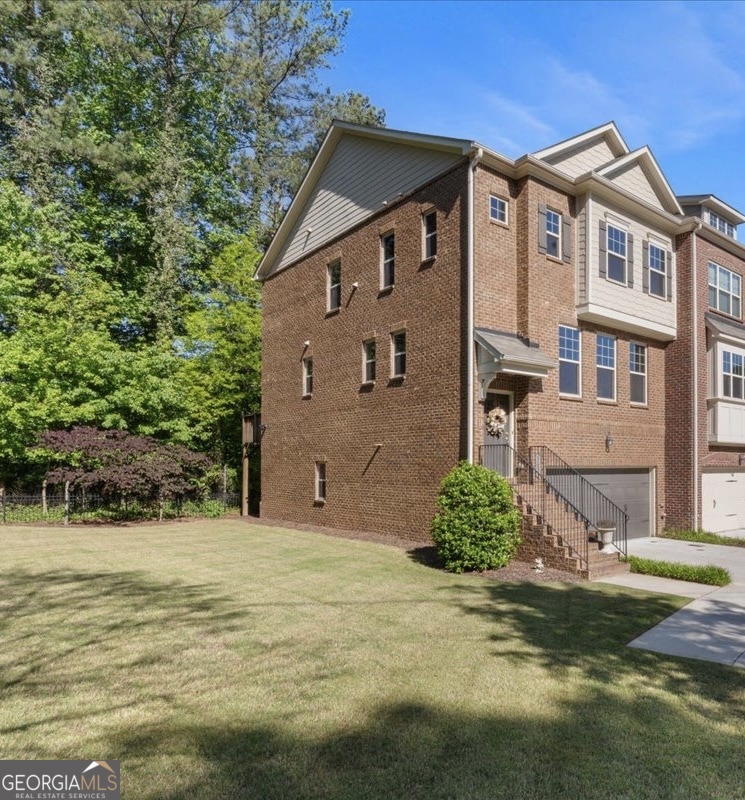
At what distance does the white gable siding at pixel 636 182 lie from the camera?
14.8 m

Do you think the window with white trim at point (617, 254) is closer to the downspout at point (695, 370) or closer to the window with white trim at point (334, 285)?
the downspout at point (695, 370)

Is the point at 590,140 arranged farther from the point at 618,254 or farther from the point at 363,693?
the point at 363,693

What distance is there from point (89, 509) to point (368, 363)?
1109 centimetres

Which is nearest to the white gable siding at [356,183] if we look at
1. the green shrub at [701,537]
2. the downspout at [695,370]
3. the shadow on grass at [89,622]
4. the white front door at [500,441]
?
the white front door at [500,441]

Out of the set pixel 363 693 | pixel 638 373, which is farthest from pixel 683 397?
pixel 363 693

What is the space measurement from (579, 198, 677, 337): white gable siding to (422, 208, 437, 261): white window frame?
3.73 meters

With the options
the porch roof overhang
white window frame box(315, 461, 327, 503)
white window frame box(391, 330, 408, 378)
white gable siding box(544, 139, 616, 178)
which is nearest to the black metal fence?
white window frame box(315, 461, 327, 503)

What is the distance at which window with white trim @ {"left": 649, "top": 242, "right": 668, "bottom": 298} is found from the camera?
1555 centimetres

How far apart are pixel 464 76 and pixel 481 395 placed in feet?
21.5

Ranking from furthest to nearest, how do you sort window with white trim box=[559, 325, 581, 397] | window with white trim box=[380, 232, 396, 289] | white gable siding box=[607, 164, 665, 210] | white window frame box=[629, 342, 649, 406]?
white window frame box=[629, 342, 649, 406]
window with white trim box=[380, 232, 396, 289]
white gable siding box=[607, 164, 665, 210]
window with white trim box=[559, 325, 581, 397]

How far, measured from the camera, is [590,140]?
14.5 m

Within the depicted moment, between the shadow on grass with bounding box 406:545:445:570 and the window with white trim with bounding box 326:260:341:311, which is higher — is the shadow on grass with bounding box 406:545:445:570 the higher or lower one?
the lower one

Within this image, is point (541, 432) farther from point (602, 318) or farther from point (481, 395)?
point (602, 318)

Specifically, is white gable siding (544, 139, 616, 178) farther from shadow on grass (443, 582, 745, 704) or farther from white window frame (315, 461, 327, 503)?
white window frame (315, 461, 327, 503)
